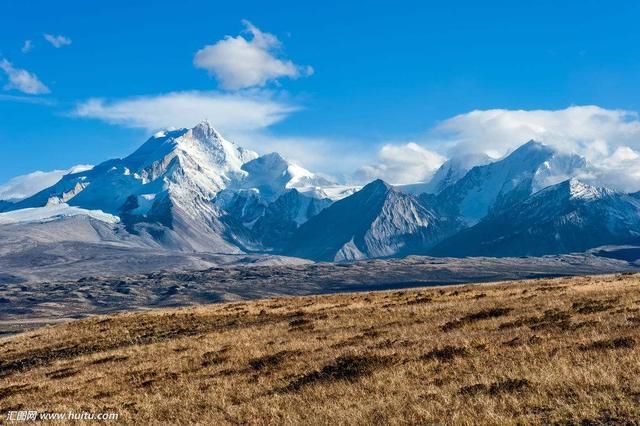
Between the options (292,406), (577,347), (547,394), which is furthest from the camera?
(577,347)

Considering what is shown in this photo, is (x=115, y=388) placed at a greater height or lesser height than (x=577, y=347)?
lesser

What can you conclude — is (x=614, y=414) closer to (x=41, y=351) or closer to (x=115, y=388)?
(x=115, y=388)

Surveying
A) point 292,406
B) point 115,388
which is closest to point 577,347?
point 292,406

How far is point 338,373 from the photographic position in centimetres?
2580

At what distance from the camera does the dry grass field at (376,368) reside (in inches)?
744

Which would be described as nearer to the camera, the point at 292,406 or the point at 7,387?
the point at 292,406

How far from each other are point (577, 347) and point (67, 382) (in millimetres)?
24207

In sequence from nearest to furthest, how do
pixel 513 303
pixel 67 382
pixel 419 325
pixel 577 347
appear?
1. pixel 577 347
2. pixel 67 382
3. pixel 419 325
4. pixel 513 303

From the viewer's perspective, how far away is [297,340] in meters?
36.8

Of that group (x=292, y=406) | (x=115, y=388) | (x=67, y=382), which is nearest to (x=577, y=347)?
(x=292, y=406)

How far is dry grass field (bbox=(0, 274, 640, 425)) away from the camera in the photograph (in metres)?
18.9

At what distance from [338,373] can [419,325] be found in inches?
470

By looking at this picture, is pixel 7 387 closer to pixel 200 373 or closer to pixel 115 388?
pixel 115 388

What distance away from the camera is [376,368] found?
1014 inches
